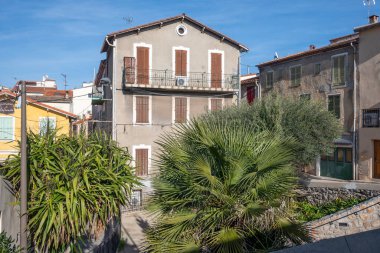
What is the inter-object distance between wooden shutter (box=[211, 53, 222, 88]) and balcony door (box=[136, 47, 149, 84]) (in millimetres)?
4349

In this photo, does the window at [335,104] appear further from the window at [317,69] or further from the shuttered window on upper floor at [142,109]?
the shuttered window on upper floor at [142,109]

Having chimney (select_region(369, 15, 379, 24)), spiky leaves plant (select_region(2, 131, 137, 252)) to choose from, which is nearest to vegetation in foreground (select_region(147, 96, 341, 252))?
spiky leaves plant (select_region(2, 131, 137, 252))

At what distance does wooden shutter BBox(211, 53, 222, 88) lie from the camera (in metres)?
26.2

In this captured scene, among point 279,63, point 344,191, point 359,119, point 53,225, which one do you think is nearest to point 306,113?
point 344,191

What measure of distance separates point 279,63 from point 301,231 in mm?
23962

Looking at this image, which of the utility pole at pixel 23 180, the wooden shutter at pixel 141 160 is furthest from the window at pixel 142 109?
the utility pole at pixel 23 180

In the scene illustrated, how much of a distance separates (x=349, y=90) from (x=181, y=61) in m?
10.5

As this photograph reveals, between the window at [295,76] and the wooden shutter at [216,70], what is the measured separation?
18.9ft

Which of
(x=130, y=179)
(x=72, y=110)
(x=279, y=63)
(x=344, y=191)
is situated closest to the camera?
(x=130, y=179)

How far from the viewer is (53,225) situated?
7.92 m

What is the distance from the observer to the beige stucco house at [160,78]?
24.4m

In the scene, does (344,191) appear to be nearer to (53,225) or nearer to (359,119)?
(359,119)

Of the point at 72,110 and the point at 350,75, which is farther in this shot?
the point at 72,110

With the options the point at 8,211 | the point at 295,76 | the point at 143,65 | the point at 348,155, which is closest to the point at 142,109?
the point at 143,65
